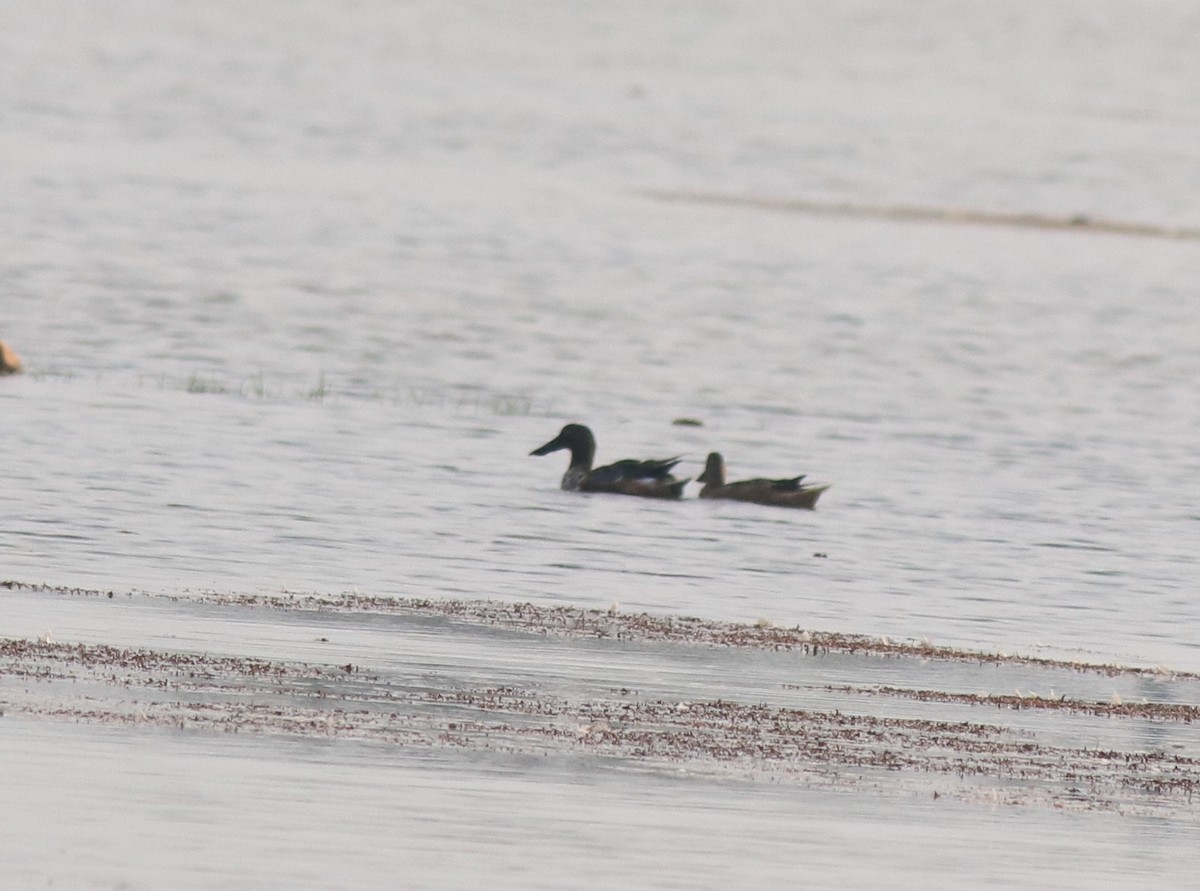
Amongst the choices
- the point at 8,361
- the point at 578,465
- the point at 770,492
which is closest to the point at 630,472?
the point at 578,465

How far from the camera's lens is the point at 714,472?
22.9 meters

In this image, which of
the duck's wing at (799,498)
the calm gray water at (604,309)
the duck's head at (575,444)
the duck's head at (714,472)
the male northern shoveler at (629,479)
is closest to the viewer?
the calm gray water at (604,309)

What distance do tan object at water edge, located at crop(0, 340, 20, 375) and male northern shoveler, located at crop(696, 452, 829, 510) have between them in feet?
25.4

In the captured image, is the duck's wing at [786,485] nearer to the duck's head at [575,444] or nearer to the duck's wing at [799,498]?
the duck's wing at [799,498]

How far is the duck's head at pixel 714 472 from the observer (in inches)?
901

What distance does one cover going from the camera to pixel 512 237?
46.7 m

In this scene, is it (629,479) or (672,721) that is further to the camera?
(629,479)

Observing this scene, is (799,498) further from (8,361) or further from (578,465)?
(8,361)

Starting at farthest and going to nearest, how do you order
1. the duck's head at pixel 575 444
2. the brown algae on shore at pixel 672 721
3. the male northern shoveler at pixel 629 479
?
the duck's head at pixel 575 444 → the male northern shoveler at pixel 629 479 → the brown algae on shore at pixel 672 721

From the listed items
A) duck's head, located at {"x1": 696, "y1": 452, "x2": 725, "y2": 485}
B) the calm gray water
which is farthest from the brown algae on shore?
duck's head, located at {"x1": 696, "y1": 452, "x2": 725, "y2": 485}

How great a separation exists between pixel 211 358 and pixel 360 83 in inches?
1567

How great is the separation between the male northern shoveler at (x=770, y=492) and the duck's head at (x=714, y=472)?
0.06 metres

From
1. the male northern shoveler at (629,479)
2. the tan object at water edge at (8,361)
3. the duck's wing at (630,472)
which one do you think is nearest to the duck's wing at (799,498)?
the male northern shoveler at (629,479)

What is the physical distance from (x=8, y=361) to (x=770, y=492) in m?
8.62
